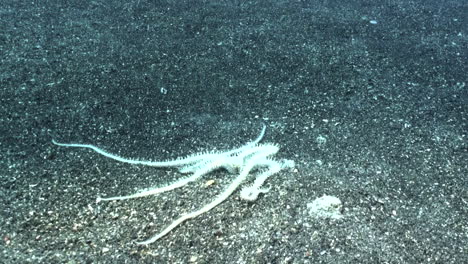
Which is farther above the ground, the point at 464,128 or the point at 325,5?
the point at 325,5

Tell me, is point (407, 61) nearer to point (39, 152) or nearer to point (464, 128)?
point (464, 128)

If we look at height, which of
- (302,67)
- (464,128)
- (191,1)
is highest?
(191,1)

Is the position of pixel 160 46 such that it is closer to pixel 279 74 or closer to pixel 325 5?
pixel 279 74

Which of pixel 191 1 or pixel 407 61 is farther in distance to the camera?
pixel 191 1

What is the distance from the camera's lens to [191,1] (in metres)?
5.92

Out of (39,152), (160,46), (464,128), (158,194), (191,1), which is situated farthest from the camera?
(191,1)

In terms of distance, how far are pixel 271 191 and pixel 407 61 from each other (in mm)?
2518

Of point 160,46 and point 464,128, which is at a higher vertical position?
point 160,46

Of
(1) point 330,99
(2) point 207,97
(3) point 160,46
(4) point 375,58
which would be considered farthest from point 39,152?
(4) point 375,58

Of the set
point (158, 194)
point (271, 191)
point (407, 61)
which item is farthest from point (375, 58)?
point (158, 194)

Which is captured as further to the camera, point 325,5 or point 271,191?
point 325,5

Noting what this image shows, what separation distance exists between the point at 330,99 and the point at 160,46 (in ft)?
6.41

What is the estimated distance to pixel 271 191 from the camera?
3543mm

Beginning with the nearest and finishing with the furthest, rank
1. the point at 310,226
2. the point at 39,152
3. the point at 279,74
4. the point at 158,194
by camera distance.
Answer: the point at 310,226 < the point at 158,194 < the point at 39,152 < the point at 279,74
